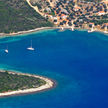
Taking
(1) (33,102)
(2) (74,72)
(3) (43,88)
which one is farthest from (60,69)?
(1) (33,102)

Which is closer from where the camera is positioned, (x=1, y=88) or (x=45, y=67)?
(x=1, y=88)

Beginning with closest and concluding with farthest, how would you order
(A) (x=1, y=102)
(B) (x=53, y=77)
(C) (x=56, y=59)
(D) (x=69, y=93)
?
1. (A) (x=1, y=102)
2. (D) (x=69, y=93)
3. (B) (x=53, y=77)
4. (C) (x=56, y=59)

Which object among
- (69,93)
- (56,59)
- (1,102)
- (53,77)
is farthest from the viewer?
(56,59)

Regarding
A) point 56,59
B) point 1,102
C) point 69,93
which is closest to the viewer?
point 1,102

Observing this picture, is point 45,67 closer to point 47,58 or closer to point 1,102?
point 47,58

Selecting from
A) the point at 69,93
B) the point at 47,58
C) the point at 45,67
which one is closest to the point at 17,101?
the point at 69,93

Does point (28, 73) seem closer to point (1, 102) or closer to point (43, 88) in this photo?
point (43, 88)
